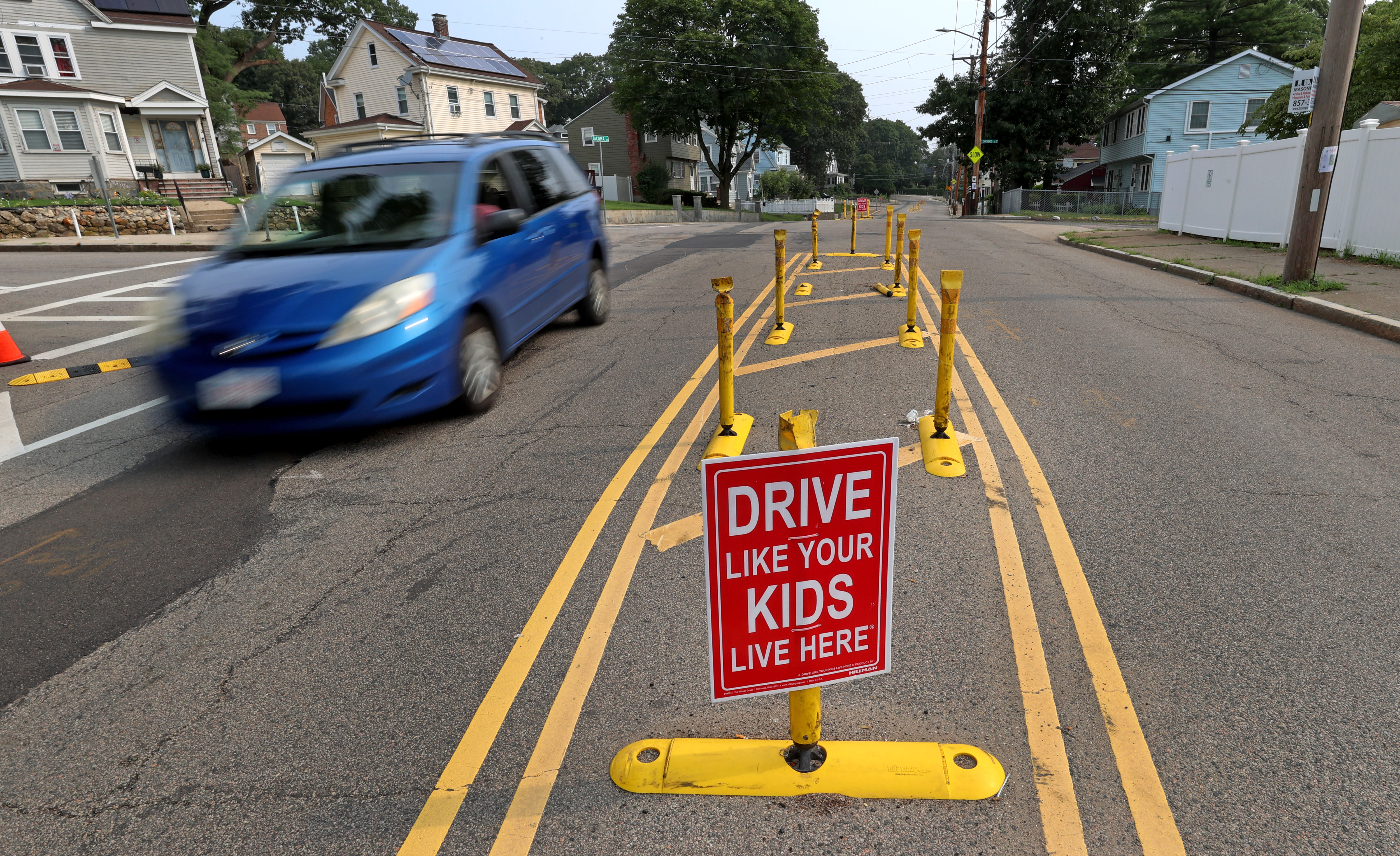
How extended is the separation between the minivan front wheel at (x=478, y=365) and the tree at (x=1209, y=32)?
56.1m

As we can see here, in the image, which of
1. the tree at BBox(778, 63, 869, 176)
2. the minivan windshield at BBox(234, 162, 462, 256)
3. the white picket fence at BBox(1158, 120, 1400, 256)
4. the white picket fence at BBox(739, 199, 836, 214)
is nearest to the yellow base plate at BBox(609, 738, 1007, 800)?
the minivan windshield at BBox(234, 162, 462, 256)

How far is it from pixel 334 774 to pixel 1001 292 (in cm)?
1043

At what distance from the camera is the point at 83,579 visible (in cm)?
383

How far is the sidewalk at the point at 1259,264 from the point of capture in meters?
9.52

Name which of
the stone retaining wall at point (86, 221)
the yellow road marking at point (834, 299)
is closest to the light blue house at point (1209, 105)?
the yellow road marking at point (834, 299)

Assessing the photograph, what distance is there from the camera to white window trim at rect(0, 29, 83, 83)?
2997 centimetres

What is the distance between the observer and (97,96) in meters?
30.0

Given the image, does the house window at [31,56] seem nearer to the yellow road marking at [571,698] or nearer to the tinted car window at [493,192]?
the tinted car window at [493,192]

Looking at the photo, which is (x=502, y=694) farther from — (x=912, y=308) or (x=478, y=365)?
(x=912, y=308)

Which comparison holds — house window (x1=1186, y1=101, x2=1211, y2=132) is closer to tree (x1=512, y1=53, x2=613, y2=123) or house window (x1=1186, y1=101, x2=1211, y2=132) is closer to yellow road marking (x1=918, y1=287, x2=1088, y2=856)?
yellow road marking (x1=918, y1=287, x2=1088, y2=856)

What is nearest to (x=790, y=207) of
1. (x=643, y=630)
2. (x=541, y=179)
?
(x=541, y=179)

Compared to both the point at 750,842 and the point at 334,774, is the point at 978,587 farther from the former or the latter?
the point at 334,774

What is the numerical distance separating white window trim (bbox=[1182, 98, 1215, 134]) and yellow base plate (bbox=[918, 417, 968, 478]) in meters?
48.5

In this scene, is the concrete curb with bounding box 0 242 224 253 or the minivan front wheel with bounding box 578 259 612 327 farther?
the concrete curb with bounding box 0 242 224 253
